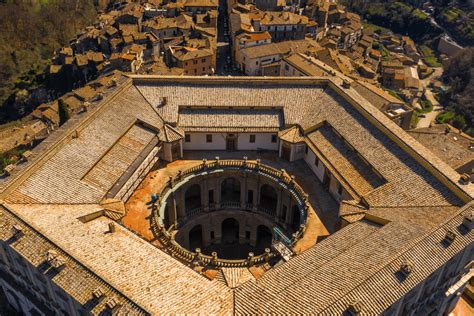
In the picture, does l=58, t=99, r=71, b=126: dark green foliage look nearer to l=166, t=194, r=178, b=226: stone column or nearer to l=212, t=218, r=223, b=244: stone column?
l=166, t=194, r=178, b=226: stone column

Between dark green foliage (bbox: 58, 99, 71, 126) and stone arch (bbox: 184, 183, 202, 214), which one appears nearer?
stone arch (bbox: 184, 183, 202, 214)

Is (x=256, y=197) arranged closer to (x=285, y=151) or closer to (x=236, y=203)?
(x=236, y=203)

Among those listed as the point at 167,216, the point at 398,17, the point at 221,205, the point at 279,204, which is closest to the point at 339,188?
the point at 279,204

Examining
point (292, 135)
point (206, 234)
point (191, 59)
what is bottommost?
point (206, 234)

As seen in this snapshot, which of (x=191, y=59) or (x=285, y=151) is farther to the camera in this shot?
(x=191, y=59)

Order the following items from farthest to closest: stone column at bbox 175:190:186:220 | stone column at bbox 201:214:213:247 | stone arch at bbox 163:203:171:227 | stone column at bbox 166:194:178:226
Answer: stone column at bbox 201:214:213:247
stone column at bbox 175:190:186:220
stone arch at bbox 163:203:171:227
stone column at bbox 166:194:178:226

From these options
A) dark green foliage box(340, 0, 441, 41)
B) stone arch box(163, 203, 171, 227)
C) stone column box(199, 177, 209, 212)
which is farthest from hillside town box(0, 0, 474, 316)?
dark green foliage box(340, 0, 441, 41)
